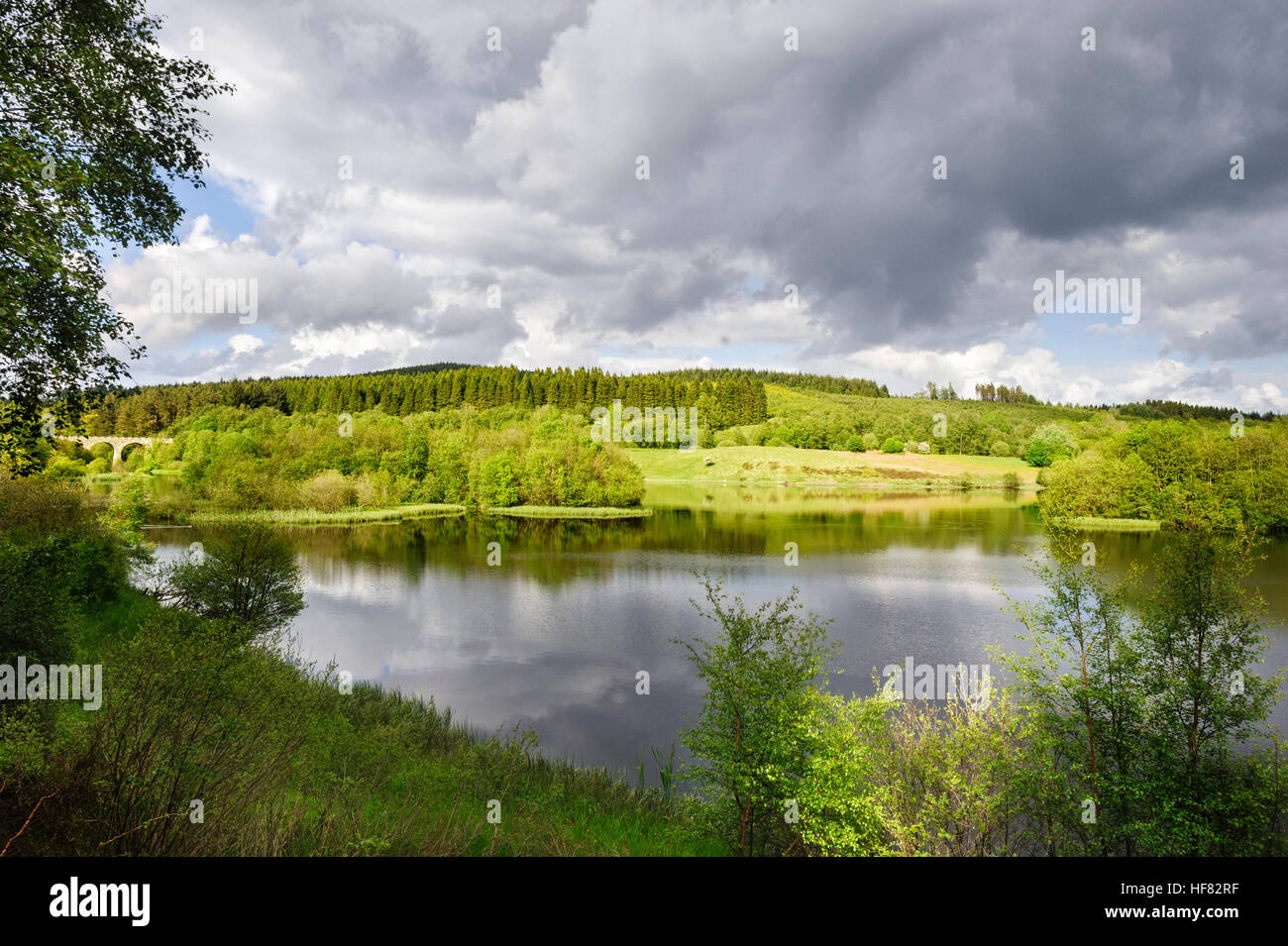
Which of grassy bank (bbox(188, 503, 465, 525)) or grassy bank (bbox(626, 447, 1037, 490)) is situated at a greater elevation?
grassy bank (bbox(626, 447, 1037, 490))

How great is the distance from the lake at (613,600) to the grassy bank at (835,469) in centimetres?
3593

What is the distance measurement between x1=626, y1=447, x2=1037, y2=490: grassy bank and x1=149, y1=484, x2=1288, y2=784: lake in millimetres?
35929

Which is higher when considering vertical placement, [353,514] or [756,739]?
[353,514]

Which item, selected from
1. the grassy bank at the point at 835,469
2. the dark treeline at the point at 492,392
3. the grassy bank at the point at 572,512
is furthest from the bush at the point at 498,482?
the dark treeline at the point at 492,392

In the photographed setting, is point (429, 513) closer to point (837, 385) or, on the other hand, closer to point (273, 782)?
point (273, 782)

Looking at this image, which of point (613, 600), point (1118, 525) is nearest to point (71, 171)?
point (613, 600)

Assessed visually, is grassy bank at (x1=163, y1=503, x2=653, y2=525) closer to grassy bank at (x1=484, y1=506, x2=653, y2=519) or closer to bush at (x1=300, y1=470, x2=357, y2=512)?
grassy bank at (x1=484, y1=506, x2=653, y2=519)

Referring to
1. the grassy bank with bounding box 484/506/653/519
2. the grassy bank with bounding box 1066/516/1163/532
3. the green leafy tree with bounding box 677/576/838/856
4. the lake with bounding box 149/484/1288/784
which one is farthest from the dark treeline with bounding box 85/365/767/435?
the green leafy tree with bounding box 677/576/838/856

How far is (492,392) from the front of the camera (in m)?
108

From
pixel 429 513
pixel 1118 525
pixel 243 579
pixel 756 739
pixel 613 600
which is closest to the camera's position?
pixel 756 739

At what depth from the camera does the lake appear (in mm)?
17844

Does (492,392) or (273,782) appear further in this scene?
(492,392)

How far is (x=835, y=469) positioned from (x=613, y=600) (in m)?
73.2
